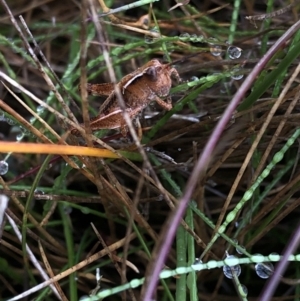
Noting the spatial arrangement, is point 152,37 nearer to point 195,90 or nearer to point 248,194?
point 195,90

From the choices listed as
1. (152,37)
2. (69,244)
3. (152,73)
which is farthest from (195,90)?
(69,244)

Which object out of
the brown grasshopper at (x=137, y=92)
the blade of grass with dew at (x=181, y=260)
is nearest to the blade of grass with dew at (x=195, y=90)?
the brown grasshopper at (x=137, y=92)

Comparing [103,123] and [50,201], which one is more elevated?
[103,123]

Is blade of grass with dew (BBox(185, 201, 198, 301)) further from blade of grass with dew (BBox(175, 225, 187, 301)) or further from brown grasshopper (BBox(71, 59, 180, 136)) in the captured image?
brown grasshopper (BBox(71, 59, 180, 136))

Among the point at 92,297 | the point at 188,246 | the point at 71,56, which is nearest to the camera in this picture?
the point at 92,297

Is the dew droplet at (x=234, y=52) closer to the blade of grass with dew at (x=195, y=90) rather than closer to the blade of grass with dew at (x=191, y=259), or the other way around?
the blade of grass with dew at (x=195, y=90)

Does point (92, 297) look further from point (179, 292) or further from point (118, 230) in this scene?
point (118, 230)

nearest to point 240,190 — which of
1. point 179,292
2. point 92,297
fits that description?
point 179,292
